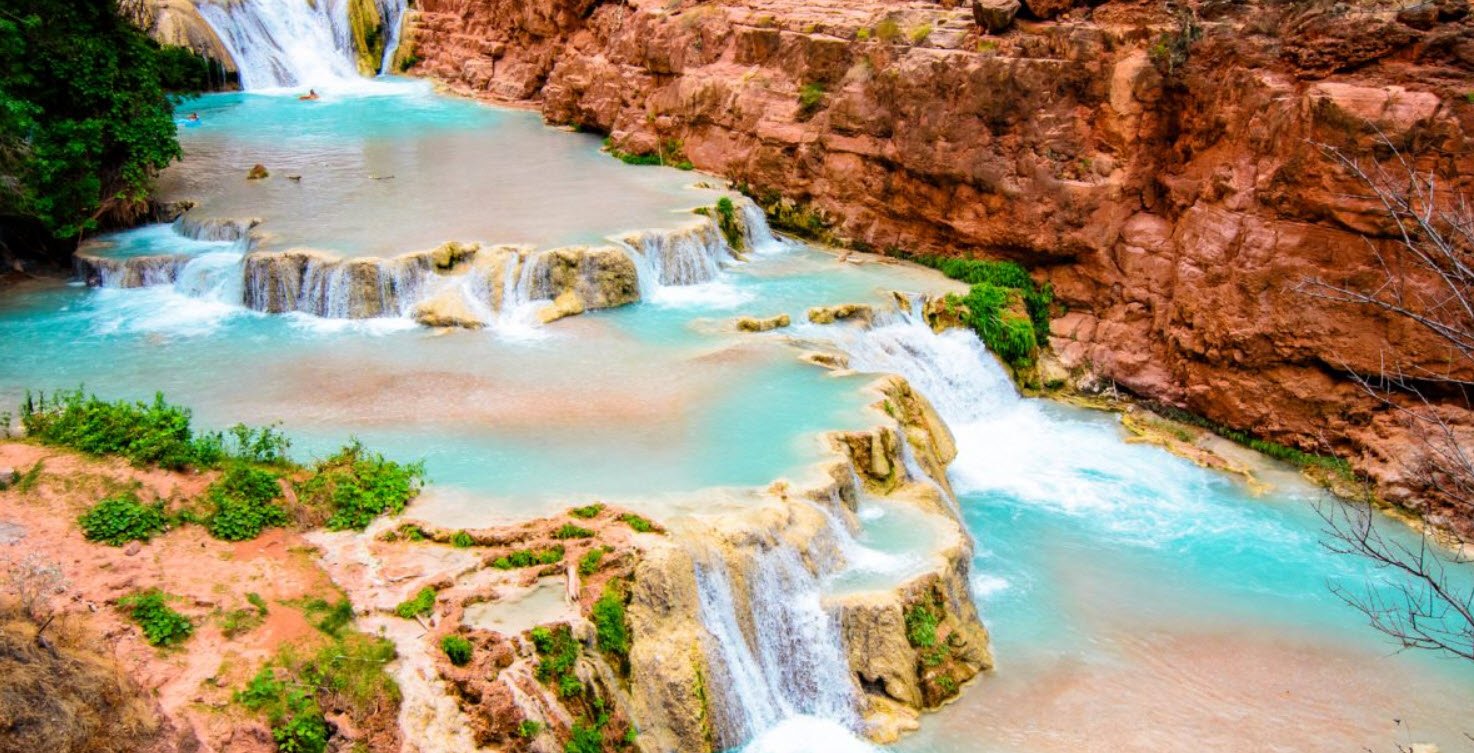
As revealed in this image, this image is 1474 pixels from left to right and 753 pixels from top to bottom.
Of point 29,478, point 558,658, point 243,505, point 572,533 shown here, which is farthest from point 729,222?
point 558,658

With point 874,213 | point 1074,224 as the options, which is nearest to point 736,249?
point 874,213

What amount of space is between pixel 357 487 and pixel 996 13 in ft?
42.2

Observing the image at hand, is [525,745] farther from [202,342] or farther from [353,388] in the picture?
[202,342]

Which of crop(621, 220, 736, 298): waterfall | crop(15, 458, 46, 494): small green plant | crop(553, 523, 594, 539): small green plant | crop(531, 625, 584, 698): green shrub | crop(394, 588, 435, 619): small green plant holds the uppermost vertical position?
crop(621, 220, 736, 298): waterfall

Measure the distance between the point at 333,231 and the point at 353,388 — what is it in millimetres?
5302

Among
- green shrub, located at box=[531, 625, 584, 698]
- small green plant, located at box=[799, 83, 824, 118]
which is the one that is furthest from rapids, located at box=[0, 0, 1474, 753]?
small green plant, located at box=[799, 83, 824, 118]

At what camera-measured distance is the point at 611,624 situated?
9570mm

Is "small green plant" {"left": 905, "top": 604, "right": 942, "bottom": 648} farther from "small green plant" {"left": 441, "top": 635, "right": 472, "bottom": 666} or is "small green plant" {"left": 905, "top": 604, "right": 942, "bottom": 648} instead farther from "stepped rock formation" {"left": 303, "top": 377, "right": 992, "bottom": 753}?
"small green plant" {"left": 441, "top": 635, "right": 472, "bottom": 666}

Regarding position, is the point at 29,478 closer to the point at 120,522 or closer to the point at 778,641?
the point at 120,522

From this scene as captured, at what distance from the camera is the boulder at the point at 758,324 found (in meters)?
16.6

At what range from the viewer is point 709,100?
75.2 ft

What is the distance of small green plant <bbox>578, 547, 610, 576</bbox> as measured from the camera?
391 inches

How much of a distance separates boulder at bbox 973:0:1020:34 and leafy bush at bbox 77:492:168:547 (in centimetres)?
1435

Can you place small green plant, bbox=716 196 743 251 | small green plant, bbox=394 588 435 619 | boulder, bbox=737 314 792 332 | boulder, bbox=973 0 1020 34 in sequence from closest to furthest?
small green plant, bbox=394 588 435 619, boulder, bbox=737 314 792 332, boulder, bbox=973 0 1020 34, small green plant, bbox=716 196 743 251
